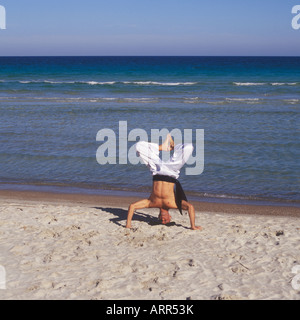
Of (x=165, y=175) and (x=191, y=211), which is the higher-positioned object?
(x=165, y=175)

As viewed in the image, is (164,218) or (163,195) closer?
(163,195)

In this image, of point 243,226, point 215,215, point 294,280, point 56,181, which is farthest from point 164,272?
point 56,181

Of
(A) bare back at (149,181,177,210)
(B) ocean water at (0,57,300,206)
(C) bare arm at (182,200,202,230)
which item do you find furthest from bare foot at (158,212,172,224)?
(B) ocean water at (0,57,300,206)

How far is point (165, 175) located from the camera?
7082 mm

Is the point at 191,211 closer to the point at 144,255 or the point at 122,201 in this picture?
the point at 144,255

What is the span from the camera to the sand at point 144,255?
16.9 ft

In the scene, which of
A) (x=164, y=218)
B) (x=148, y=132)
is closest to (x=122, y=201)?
(x=164, y=218)

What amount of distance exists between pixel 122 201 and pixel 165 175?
262 cm

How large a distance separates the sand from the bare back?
Answer: 1.31ft

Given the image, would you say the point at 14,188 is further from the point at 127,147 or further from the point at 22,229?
the point at 127,147

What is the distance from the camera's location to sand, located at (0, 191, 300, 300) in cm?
516

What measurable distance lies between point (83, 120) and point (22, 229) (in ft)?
41.4

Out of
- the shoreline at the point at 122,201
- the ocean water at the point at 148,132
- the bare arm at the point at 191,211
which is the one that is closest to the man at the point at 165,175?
the bare arm at the point at 191,211

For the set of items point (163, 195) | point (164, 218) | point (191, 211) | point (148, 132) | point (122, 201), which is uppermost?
point (148, 132)
